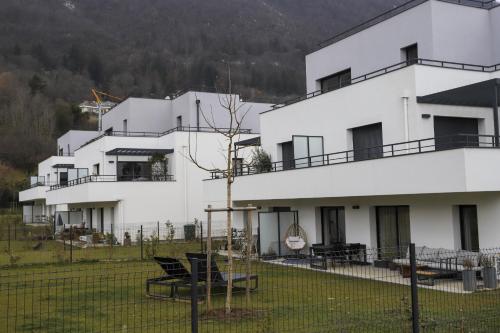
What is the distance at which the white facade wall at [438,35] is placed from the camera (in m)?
19.7

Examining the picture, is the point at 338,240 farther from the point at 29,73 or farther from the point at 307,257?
the point at 29,73

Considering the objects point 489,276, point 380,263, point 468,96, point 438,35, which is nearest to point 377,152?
point 468,96

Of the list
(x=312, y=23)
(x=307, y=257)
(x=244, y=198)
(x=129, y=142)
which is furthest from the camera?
(x=312, y=23)

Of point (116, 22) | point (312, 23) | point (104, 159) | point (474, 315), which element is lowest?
point (474, 315)

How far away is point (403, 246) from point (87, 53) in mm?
95330

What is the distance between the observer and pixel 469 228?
52.6 feet

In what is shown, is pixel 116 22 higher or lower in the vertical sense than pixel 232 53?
higher

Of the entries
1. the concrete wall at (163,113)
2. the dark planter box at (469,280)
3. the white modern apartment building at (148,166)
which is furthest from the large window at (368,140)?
the concrete wall at (163,113)

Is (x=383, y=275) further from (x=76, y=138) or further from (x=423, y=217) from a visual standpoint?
(x=76, y=138)

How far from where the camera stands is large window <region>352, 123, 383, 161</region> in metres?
19.0

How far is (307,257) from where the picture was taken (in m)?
20.8

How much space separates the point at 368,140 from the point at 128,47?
93674 mm

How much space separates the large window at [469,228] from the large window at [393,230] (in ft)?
6.56

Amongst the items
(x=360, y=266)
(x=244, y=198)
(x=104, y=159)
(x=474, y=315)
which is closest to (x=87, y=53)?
(x=104, y=159)
